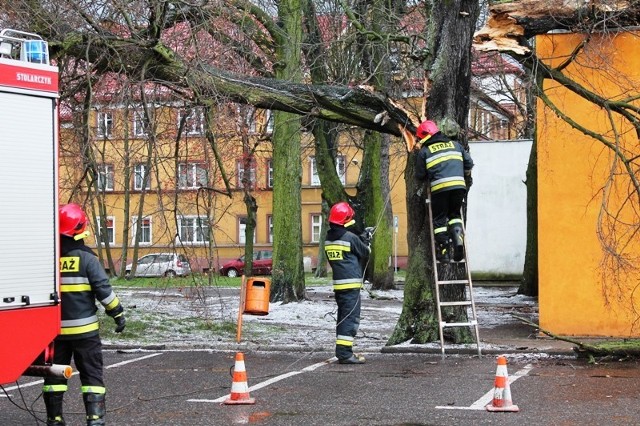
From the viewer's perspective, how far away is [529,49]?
13.7 meters

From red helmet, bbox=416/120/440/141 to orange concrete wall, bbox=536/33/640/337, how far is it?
8.10ft

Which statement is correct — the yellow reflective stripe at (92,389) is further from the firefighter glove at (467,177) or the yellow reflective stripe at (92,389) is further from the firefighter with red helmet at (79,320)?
the firefighter glove at (467,177)

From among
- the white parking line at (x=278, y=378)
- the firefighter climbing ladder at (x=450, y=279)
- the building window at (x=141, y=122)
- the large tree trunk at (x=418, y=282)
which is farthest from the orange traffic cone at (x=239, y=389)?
the building window at (x=141, y=122)

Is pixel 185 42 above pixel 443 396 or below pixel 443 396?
above

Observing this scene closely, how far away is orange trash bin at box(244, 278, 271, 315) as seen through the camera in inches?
576

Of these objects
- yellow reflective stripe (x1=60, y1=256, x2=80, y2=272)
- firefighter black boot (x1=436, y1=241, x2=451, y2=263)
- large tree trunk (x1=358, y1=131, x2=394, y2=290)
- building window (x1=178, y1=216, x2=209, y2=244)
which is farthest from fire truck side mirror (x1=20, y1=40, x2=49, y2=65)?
large tree trunk (x1=358, y1=131, x2=394, y2=290)

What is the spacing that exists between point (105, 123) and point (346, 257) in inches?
264

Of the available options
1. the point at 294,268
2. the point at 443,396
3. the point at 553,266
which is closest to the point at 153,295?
the point at 294,268

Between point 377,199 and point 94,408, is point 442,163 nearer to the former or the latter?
point 94,408

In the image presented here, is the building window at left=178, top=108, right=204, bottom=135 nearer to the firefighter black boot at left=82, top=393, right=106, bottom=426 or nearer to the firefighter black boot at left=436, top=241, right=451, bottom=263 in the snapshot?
the firefighter black boot at left=436, top=241, right=451, bottom=263

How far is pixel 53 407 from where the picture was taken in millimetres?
8078

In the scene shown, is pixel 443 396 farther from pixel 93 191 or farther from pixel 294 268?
pixel 294 268

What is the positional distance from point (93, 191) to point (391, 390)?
719 centimetres

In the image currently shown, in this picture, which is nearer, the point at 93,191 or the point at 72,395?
the point at 72,395
